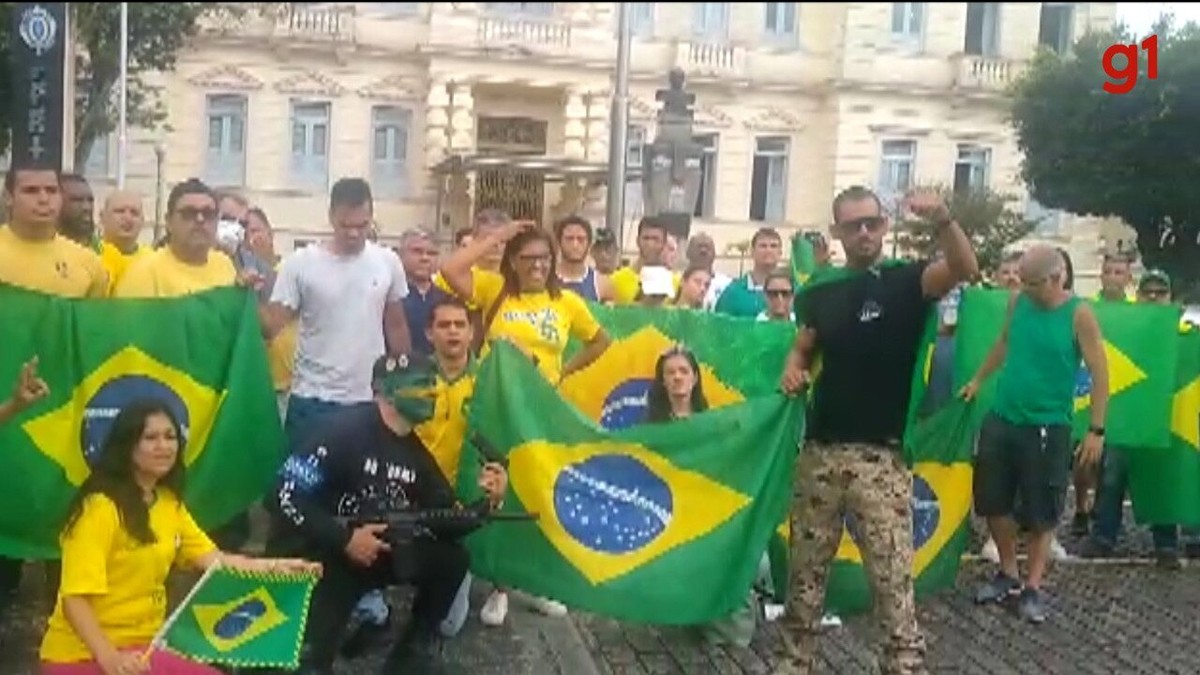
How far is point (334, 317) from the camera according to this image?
655 centimetres

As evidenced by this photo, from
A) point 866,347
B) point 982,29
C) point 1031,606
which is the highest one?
point 982,29

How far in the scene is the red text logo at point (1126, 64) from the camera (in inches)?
274

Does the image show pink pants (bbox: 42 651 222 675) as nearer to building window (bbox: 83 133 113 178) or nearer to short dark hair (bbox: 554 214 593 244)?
short dark hair (bbox: 554 214 593 244)

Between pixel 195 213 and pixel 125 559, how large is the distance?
82.5 inches

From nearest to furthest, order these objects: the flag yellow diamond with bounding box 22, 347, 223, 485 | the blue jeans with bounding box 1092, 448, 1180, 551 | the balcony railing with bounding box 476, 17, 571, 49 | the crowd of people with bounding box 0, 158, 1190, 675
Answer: the crowd of people with bounding box 0, 158, 1190, 675, the flag yellow diamond with bounding box 22, 347, 223, 485, the blue jeans with bounding box 1092, 448, 1180, 551, the balcony railing with bounding box 476, 17, 571, 49

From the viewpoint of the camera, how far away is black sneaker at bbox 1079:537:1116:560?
30.5 ft

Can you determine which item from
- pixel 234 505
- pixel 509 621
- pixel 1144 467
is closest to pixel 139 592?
pixel 234 505

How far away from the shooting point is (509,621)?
7109 millimetres

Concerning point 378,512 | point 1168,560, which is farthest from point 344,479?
point 1168,560

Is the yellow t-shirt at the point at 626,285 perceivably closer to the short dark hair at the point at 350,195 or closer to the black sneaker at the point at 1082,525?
the short dark hair at the point at 350,195

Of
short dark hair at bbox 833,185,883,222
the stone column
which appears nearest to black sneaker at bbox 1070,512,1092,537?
short dark hair at bbox 833,185,883,222

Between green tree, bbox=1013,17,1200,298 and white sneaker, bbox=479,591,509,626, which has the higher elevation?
green tree, bbox=1013,17,1200,298

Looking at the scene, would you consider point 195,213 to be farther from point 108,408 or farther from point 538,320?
point 538,320

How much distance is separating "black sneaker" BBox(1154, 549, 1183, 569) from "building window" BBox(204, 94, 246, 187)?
27.0 meters
